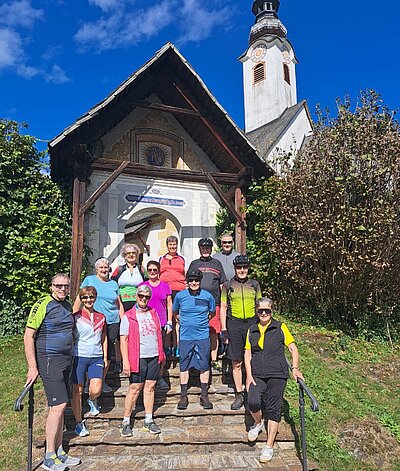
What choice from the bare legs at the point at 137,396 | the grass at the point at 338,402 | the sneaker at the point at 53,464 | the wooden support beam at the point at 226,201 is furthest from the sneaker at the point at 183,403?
the wooden support beam at the point at 226,201

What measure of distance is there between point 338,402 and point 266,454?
1866 millimetres

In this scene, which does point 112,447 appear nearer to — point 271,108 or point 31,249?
point 31,249

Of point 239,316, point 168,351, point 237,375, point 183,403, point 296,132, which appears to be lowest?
point 183,403

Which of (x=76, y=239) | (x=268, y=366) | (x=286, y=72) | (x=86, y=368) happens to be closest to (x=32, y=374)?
(x=86, y=368)

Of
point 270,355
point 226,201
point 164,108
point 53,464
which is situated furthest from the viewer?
point 226,201

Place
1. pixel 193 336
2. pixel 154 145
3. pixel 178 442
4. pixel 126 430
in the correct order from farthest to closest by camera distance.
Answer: pixel 154 145 < pixel 193 336 < pixel 126 430 < pixel 178 442

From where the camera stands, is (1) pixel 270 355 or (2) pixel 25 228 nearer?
(1) pixel 270 355

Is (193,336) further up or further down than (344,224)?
further down

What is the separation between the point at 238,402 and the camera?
205 inches

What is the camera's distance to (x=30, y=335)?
12.9ft

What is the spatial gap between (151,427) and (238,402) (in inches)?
44.2

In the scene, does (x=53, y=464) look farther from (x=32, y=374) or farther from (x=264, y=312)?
(x=264, y=312)

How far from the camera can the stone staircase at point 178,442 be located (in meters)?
4.18

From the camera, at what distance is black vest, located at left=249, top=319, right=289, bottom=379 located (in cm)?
431
